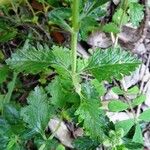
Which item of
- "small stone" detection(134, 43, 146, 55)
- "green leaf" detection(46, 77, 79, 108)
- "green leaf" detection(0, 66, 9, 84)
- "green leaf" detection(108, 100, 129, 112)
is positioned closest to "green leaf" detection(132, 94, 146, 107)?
"green leaf" detection(108, 100, 129, 112)

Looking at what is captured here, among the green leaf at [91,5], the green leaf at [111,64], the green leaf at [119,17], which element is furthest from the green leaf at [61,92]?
the green leaf at [119,17]

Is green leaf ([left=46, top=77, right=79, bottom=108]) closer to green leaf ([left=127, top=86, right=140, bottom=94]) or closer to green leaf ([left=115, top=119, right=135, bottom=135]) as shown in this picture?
green leaf ([left=115, top=119, right=135, bottom=135])

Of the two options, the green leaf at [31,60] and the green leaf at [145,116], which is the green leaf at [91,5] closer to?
the green leaf at [31,60]

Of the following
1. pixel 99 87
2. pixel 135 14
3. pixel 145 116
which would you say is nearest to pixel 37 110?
pixel 99 87

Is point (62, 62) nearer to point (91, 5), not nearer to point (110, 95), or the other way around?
point (91, 5)

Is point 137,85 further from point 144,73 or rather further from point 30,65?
point 30,65

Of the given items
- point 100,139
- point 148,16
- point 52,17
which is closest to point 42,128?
point 100,139
